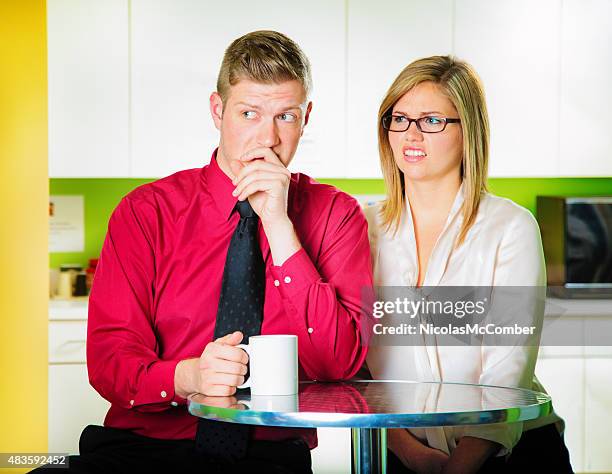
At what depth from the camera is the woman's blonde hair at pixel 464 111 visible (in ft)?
8.12

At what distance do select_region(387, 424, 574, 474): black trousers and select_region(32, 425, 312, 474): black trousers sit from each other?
0.49m

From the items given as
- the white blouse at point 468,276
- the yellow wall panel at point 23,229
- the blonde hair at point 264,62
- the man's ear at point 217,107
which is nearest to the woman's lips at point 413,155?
the white blouse at point 468,276

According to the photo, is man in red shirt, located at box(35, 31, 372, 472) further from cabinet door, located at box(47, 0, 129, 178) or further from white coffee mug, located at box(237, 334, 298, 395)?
cabinet door, located at box(47, 0, 129, 178)

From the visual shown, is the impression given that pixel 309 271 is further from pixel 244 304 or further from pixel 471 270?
pixel 471 270

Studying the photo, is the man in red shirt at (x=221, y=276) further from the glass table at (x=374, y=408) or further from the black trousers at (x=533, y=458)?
the black trousers at (x=533, y=458)

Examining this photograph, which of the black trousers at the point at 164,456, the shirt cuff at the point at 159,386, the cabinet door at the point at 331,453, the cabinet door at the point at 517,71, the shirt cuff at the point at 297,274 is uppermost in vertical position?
the cabinet door at the point at 517,71

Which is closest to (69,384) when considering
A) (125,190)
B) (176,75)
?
(125,190)

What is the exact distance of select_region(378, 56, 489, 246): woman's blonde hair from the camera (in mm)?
2475

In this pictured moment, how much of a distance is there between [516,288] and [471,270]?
121mm

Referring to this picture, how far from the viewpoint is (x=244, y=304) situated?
2.05 metres

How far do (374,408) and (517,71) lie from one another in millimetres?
2602

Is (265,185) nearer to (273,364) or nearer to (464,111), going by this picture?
(273,364)

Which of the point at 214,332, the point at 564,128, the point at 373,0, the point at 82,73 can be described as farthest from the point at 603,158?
Result: the point at 214,332

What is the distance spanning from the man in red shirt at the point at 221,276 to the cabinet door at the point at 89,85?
5.54 ft
